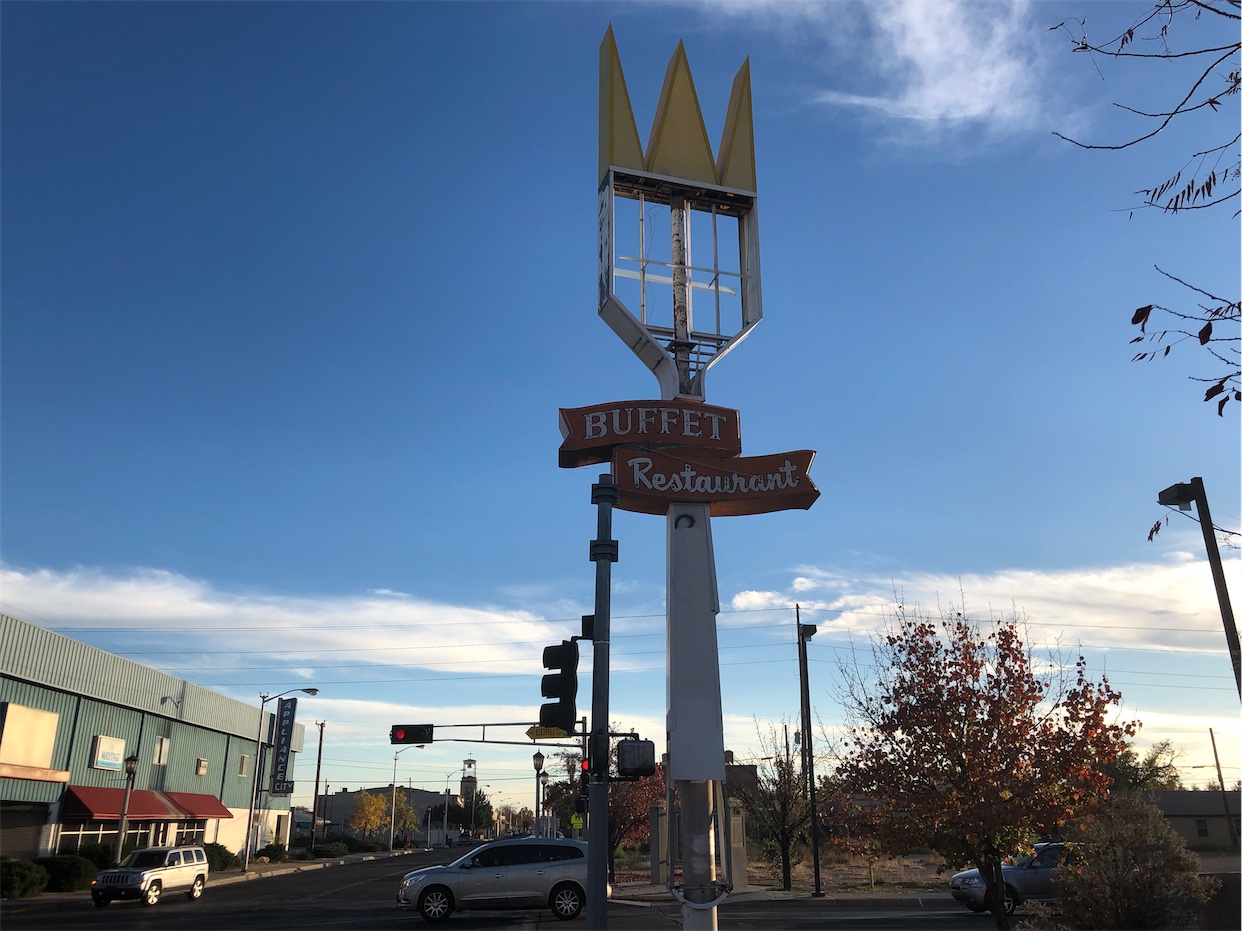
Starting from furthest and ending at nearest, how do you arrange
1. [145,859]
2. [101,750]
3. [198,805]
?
[198,805], [101,750], [145,859]

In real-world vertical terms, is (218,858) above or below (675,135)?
below

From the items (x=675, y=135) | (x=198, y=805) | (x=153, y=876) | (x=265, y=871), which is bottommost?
(x=265, y=871)

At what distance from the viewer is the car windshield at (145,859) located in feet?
92.2

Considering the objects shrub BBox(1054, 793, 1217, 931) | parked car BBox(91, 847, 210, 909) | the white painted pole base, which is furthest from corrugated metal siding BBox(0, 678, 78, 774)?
shrub BBox(1054, 793, 1217, 931)

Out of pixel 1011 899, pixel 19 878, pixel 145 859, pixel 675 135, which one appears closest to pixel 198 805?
pixel 19 878

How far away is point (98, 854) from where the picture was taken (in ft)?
115

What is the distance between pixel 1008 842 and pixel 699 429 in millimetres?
8822

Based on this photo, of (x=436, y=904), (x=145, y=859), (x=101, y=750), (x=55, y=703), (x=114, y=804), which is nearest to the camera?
(x=436, y=904)

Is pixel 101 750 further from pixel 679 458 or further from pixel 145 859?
pixel 679 458

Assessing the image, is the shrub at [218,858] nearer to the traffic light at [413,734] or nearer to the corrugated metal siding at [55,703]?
the corrugated metal siding at [55,703]

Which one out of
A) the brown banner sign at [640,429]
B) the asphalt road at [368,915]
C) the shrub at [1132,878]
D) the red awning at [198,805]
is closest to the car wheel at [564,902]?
the asphalt road at [368,915]

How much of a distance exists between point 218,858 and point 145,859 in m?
19.1

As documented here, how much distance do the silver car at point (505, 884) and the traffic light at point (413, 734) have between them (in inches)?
388

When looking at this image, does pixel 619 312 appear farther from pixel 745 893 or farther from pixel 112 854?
pixel 112 854
